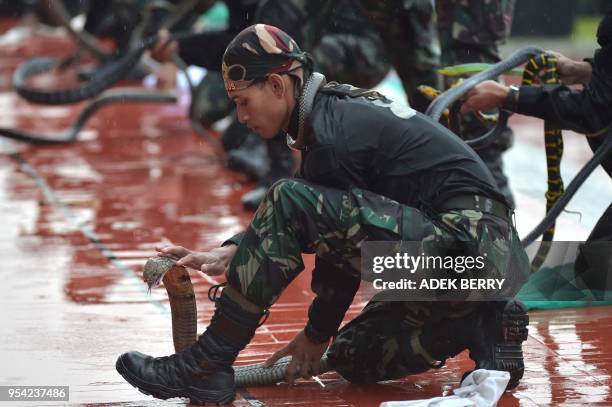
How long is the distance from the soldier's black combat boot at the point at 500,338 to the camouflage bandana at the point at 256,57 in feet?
3.04

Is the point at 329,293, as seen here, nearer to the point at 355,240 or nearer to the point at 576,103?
the point at 355,240

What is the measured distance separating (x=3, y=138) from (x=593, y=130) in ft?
18.9

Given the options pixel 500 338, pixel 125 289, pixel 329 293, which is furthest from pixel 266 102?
pixel 125 289

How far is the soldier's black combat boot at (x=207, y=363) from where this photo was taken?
142 inches

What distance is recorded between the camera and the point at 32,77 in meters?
12.7

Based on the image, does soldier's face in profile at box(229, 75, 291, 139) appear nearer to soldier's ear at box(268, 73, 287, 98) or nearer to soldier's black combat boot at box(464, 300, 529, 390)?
soldier's ear at box(268, 73, 287, 98)

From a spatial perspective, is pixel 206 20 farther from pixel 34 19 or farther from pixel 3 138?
pixel 3 138

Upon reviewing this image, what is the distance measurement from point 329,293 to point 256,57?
727mm

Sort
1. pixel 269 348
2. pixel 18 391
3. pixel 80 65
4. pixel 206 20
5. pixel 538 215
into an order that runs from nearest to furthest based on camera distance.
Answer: pixel 18 391 → pixel 269 348 → pixel 538 215 → pixel 80 65 → pixel 206 20

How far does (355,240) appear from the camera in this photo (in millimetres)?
3592

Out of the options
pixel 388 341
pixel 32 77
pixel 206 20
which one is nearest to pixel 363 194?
pixel 388 341

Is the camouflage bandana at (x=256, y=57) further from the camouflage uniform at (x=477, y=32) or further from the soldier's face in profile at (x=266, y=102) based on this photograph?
the camouflage uniform at (x=477, y=32)

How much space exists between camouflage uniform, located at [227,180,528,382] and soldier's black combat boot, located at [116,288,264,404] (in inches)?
2.2

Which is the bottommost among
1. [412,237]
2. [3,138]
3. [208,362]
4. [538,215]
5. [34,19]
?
[34,19]
